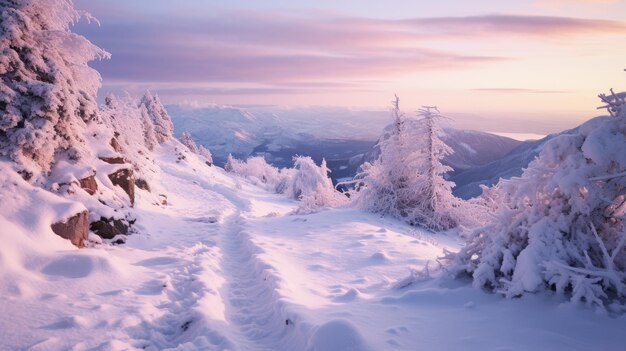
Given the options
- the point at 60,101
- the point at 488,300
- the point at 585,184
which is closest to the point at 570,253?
the point at 585,184

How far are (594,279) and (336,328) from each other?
10.1 feet

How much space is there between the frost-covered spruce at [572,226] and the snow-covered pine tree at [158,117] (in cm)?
5317

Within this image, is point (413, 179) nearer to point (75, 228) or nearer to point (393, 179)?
point (393, 179)

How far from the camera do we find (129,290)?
6426mm

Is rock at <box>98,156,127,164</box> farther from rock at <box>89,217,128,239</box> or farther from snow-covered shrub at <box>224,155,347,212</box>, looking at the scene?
snow-covered shrub at <box>224,155,347,212</box>

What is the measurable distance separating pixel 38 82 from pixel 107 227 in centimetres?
375

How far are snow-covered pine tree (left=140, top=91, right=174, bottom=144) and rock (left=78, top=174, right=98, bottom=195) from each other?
149 feet

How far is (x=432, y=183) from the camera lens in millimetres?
16875

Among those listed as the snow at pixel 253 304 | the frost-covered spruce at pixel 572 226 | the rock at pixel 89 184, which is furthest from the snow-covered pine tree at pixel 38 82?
the frost-covered spruce at pixel 572 226

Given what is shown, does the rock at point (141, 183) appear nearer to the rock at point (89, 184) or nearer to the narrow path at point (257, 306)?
the rock at point (89, 184)

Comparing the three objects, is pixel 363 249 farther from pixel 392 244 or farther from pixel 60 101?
pixel 60 101

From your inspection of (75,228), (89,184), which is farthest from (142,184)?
(75,228)

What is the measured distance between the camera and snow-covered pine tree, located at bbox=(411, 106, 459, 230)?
54.2 feet

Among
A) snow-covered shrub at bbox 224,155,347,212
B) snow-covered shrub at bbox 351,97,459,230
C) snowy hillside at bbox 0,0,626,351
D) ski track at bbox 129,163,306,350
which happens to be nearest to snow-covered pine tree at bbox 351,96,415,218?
snow-covered shrub at bbox 351,97,459,230
